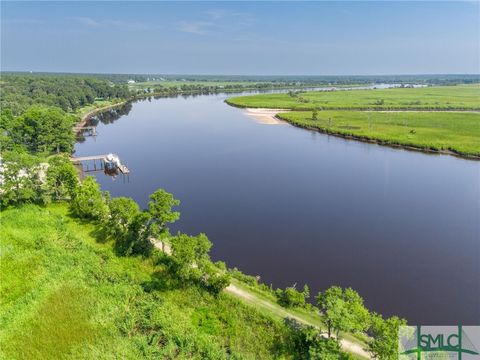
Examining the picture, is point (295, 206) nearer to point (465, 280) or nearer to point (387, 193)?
point (387, 193)

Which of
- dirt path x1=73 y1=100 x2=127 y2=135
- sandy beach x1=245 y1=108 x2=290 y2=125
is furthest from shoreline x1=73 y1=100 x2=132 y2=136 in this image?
sandy beach x1=245 y1=108 x2=290 y2=125

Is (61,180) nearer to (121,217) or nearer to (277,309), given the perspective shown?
(121,217)

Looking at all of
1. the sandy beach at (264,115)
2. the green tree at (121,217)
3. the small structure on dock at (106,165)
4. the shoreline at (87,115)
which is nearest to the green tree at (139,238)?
the green tree at (121,217)

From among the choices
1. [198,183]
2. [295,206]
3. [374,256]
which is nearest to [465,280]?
[374,256]

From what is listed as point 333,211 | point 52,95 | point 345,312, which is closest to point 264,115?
point 52,95

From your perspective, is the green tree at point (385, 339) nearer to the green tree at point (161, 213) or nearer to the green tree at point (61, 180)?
the green tree at point (161, 213)

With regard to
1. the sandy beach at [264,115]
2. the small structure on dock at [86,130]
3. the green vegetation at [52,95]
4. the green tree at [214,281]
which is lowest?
the green tree at [214,281]
